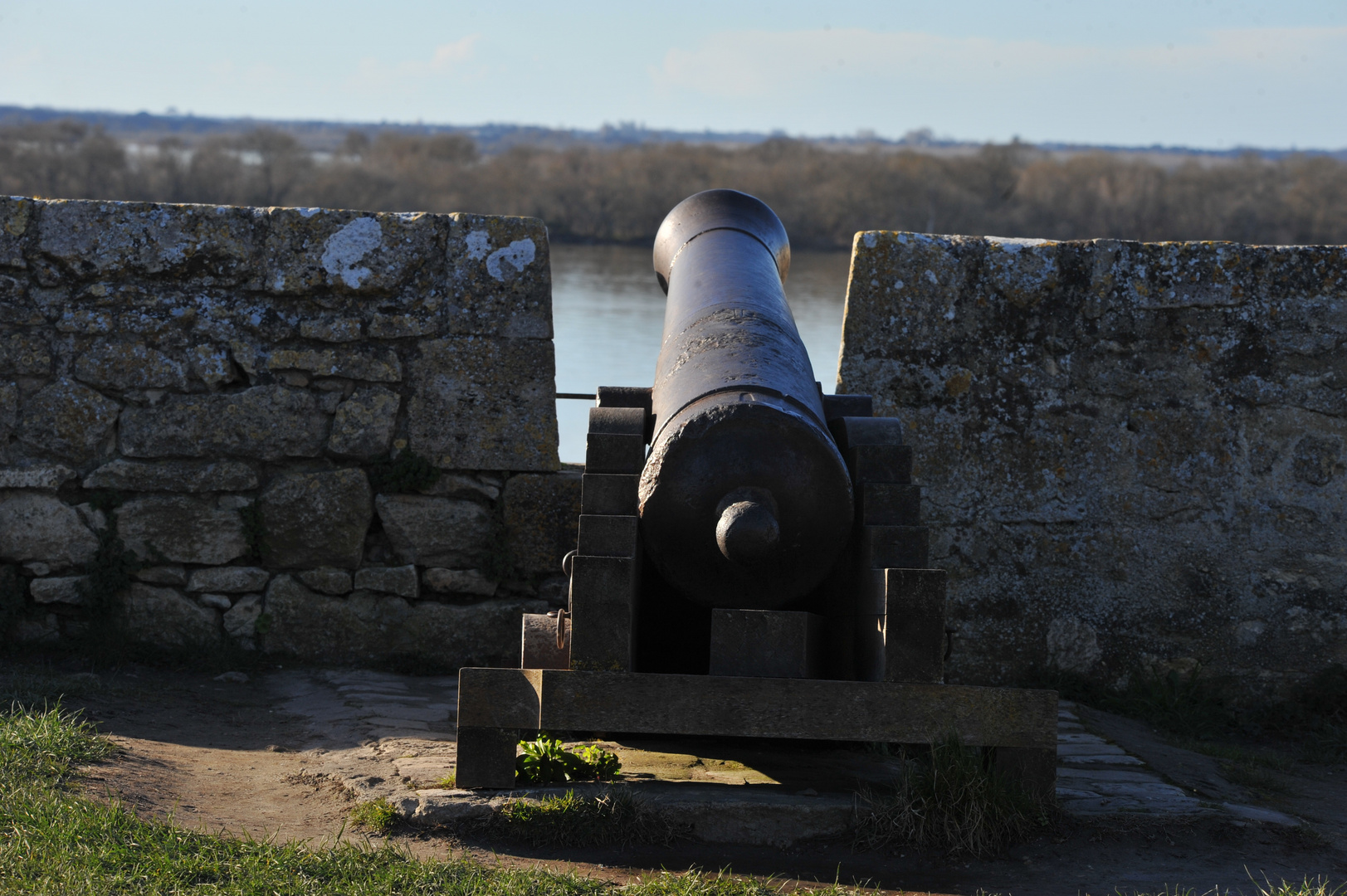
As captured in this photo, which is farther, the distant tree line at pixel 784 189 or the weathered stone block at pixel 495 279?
the distant tree line at pixel 784 189

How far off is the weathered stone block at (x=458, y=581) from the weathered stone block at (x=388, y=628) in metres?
0.07

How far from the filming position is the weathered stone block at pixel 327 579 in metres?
4.88

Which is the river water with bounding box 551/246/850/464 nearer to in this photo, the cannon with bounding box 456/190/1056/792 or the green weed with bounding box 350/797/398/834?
the cannon with bounding box 456/190/1056/792

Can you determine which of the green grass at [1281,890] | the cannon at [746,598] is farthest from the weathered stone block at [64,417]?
the green grass at [1281,890]

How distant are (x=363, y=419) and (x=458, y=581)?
0.74 metres

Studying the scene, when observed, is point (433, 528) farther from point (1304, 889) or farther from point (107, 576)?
point (1304, 889)

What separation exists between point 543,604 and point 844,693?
6.61ft

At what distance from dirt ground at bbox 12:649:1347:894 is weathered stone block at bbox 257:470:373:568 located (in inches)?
30.5

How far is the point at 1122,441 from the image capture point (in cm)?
491

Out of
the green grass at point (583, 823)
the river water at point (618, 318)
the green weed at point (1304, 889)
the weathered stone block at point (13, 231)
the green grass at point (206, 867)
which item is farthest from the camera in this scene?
the river water at point (618, 318)

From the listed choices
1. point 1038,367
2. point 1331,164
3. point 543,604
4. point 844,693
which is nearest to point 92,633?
point 543,604

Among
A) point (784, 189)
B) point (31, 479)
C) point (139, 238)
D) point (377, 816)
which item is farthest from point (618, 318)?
point (784, 189)

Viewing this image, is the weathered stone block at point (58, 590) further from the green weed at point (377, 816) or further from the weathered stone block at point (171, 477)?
the green weed at point (377, 816)

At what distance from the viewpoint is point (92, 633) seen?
4.77 m
